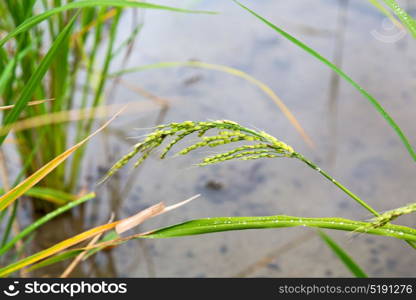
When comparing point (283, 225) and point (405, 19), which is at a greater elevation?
point (405, 19)

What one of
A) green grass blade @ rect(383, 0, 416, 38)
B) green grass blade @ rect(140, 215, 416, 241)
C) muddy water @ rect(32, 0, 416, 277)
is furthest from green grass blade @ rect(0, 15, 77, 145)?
muddy water @ rect(32, 0, 416, 277)

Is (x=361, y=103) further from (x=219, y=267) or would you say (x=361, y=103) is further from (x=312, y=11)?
(x=219, y=267)

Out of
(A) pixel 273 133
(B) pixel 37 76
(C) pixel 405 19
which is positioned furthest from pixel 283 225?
(A) pixel 273 133

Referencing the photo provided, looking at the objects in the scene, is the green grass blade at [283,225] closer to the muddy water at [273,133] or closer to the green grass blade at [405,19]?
the green grass blade at [405,19]

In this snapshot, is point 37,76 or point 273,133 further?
point 273,133

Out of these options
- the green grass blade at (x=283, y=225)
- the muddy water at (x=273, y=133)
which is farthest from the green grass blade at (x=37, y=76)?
the muddy water at (x=273, y=133)

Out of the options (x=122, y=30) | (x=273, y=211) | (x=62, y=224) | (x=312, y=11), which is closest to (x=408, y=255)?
(x=273, y=211)

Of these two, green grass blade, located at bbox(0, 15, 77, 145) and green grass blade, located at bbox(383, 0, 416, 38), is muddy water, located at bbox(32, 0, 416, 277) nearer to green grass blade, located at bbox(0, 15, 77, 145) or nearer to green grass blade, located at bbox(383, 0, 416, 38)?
green grass blade, located at bbox(0, 15, 77, 145)

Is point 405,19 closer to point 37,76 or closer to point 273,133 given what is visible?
point 37,76
